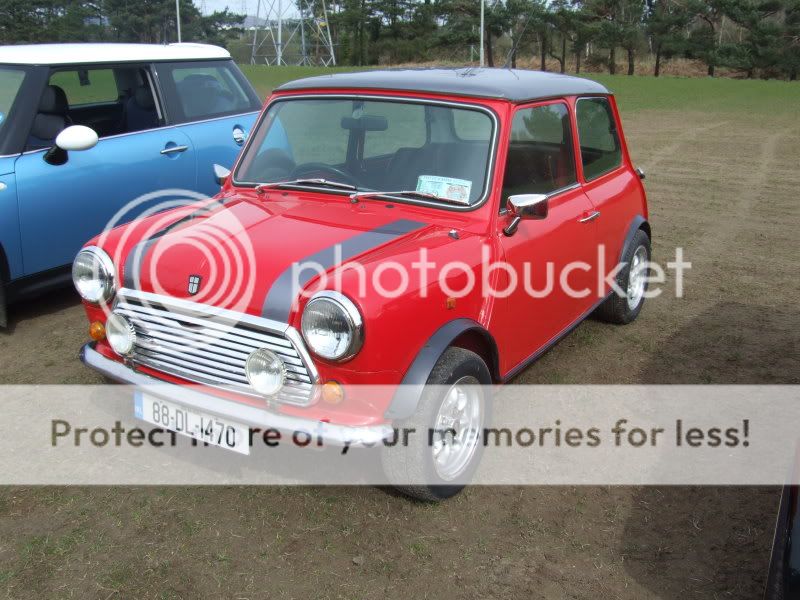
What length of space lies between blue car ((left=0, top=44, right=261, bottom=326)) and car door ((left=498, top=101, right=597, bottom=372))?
9.61 ft

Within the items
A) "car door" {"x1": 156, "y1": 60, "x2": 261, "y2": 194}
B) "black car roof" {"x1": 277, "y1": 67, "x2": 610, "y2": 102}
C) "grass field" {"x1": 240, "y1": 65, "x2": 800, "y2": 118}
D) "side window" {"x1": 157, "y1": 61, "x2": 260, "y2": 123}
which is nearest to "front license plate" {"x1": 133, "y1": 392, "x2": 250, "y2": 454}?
"black car roof" {"x1": 277, "y1": 67, "x2": 610, "y2": 102}

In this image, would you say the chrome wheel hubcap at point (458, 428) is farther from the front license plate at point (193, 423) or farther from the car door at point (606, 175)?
the car door at point (606, 175)

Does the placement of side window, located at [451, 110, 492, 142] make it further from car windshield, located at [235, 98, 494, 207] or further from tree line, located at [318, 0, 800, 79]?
tree line, located at [318, 0, 800, 79]

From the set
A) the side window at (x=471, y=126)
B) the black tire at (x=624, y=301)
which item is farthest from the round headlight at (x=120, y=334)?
the black tire at (x=624, y=301)

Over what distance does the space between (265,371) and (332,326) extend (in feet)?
1.14

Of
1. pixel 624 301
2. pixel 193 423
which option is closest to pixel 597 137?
pixel 624 301

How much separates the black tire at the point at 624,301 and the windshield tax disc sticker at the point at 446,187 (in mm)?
1927

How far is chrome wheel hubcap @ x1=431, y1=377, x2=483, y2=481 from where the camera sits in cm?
332

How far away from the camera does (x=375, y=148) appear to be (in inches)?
162

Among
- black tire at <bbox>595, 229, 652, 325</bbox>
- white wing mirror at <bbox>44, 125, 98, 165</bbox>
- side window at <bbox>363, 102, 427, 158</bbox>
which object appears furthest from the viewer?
black tire at <bbox>595, 229, 652, 325</bbox>

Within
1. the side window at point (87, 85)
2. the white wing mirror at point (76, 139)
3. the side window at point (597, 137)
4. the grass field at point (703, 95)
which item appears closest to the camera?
the side window at point (597, 137)

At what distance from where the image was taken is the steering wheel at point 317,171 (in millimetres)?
4004

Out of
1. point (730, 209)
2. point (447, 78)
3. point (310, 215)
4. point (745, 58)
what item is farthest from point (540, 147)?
point (745, 58)

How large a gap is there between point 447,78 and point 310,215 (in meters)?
1.06
